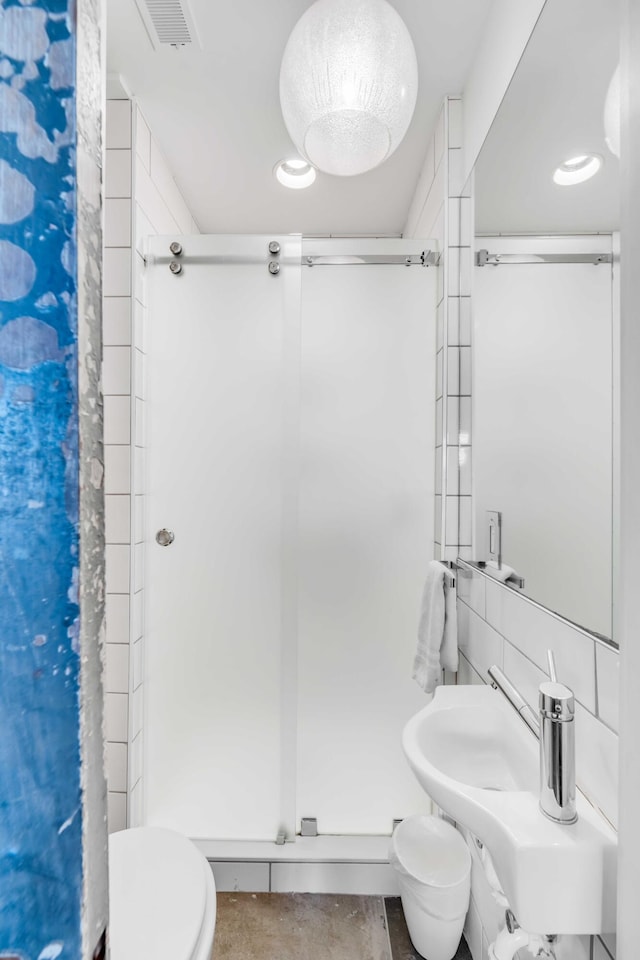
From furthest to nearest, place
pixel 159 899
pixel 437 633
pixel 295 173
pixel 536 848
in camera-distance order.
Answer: pixel 295 173, pixel 437 633, pixel 159 899, pixel 536 848

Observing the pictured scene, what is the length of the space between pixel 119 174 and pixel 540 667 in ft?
5.71

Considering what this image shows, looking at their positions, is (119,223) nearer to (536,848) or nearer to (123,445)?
(123,445)

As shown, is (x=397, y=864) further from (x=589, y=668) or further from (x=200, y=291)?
(x=200, y=291)

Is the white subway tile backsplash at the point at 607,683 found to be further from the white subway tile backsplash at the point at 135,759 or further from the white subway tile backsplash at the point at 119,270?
the white subway tile backsplash at the point at 119,270

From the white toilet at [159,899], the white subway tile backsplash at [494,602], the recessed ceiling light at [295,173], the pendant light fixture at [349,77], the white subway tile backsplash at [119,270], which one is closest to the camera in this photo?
the white toilet at [159,899]

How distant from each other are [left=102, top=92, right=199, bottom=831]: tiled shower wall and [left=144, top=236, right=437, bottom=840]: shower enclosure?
8 cm

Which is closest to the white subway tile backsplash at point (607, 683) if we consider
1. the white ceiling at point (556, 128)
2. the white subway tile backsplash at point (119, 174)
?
the white ceiling at point (556, 128)

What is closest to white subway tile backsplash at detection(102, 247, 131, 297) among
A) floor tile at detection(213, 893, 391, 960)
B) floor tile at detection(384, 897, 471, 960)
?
floor tile at detection(213, 893, 391, 960)

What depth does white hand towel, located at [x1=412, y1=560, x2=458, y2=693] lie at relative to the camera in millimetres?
1334

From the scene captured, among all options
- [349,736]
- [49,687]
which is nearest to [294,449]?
[349,736]

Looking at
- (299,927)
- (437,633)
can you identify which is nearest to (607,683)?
(437,633)

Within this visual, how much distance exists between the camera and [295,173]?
5.93ft

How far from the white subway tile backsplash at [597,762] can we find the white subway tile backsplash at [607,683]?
18 mm

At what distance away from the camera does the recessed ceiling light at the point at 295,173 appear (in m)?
1.77
